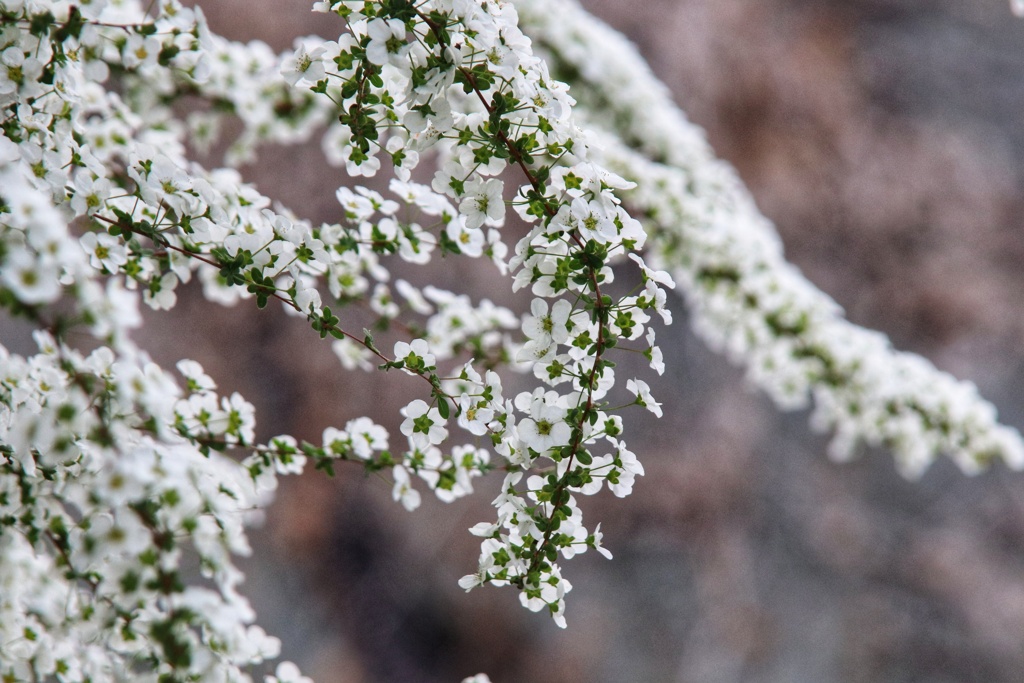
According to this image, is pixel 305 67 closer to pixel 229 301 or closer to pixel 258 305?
pixel 258 305

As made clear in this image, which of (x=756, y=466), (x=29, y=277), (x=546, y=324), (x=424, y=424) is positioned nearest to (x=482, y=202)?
(x=546, y=324)

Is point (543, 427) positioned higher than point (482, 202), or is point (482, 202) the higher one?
point (482, 202)

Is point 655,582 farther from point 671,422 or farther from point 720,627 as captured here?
point 671,422

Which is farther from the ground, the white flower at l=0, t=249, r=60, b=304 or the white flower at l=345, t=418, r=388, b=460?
the white flower at l=345, t=418, r=388, b=460

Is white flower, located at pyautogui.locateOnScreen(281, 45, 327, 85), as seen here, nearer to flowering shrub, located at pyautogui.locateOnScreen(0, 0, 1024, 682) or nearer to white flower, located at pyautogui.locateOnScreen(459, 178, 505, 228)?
flowering shrub, located at pyautogui.locateOnScreen(0, 0, 1024, 682)

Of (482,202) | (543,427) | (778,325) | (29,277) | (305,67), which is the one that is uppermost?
(778,325)

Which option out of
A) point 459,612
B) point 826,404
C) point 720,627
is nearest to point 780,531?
point 720,627

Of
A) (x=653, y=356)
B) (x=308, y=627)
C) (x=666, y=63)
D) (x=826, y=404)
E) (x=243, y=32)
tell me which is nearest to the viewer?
(x=653, y=356)

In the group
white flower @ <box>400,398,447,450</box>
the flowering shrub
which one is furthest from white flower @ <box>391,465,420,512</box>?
white flower @ <box>400,398,447,450</box>
